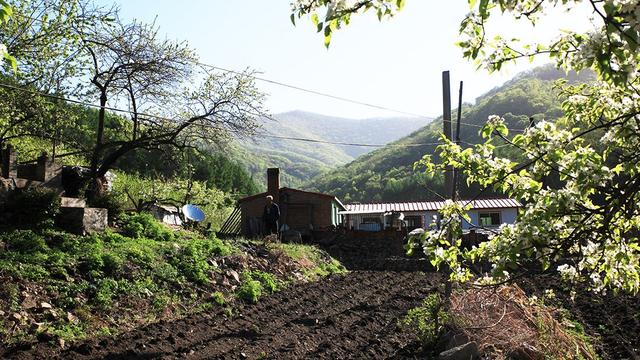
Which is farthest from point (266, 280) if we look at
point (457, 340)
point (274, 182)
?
point (274, 182)

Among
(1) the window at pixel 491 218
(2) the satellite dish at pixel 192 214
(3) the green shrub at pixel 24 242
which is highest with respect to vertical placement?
(3) the green shrub at pixel 24 242

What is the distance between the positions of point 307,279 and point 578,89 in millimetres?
10074

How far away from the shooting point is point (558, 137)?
14.5ft

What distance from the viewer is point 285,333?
787 cm

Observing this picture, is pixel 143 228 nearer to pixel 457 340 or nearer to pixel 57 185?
pixel 57 185

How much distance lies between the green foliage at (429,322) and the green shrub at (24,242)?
6.11 m

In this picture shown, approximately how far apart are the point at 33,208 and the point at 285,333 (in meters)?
5.81

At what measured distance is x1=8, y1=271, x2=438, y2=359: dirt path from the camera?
6.51 m

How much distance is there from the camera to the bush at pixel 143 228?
12.2 meters

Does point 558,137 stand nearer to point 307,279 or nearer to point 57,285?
point 57,285

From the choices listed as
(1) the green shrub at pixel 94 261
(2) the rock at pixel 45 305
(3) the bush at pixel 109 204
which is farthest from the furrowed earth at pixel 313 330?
(3) the bush at pixel 109 204

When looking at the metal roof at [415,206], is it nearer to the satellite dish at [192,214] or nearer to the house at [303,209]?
the house at [303,209]

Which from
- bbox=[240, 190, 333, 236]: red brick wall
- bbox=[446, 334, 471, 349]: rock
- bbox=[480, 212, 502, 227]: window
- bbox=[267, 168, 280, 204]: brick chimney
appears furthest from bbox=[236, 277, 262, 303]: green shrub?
bbox=[480, 212, 502, 227]: window

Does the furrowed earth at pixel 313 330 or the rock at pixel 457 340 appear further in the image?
the rock at pixel 457 340
